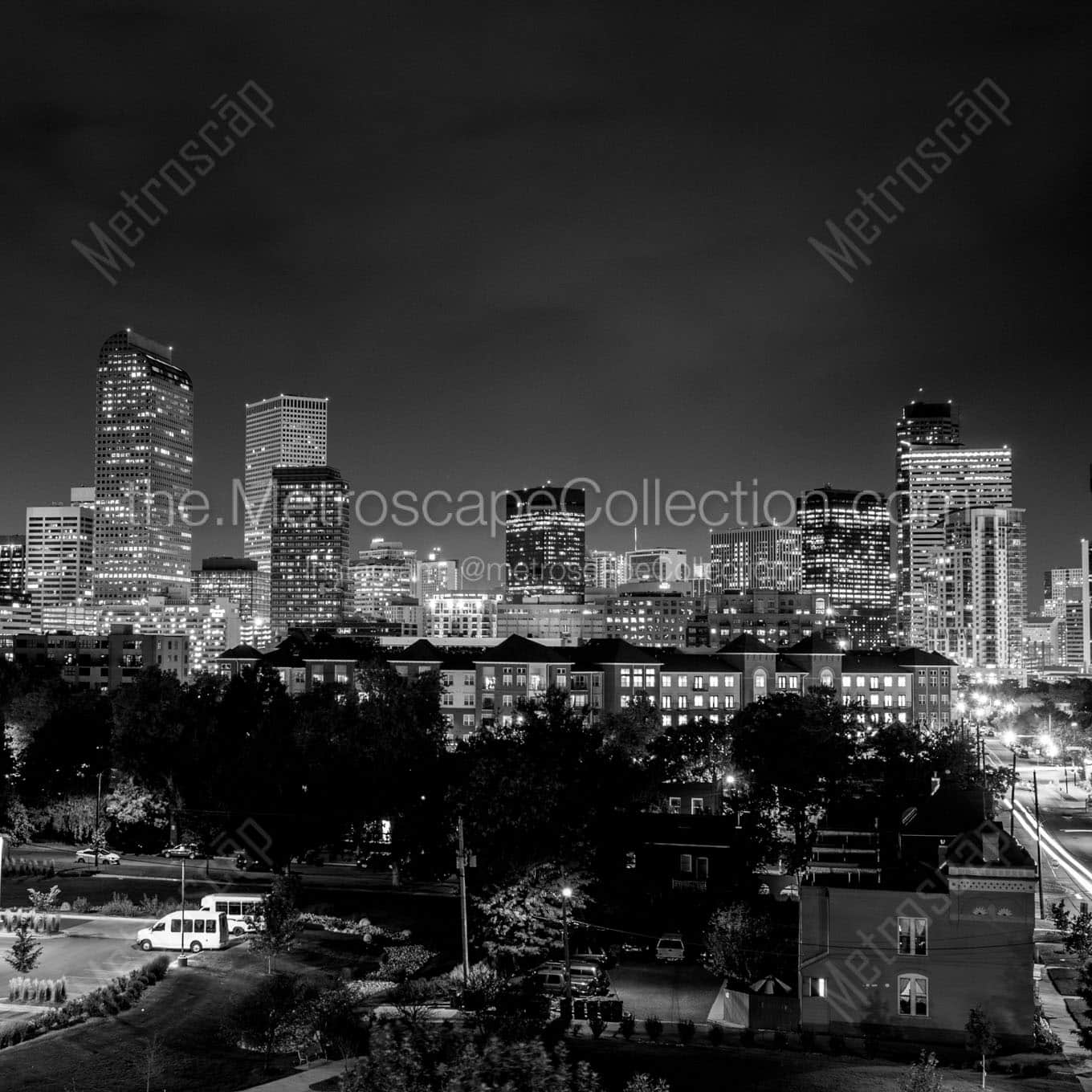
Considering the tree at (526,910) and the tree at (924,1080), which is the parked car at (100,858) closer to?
the tree at (526,910)

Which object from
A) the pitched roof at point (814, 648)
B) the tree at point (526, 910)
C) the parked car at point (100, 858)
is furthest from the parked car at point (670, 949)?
the pitched roof at point (814, 648)

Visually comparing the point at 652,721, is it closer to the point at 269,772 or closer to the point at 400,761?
the point at 400,761

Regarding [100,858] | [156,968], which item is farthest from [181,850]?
[156,968]

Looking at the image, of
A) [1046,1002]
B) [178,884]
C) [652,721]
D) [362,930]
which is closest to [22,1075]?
[362,930]

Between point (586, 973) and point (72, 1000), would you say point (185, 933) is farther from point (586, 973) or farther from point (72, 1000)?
point (586, 973)

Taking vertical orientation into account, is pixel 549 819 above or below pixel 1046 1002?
above

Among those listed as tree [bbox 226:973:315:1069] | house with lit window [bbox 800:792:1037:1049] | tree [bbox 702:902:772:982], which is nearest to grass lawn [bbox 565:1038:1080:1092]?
house with lit window [bbox 800:792:1037:1049]

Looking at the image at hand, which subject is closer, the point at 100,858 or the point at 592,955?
the point at 592,955
